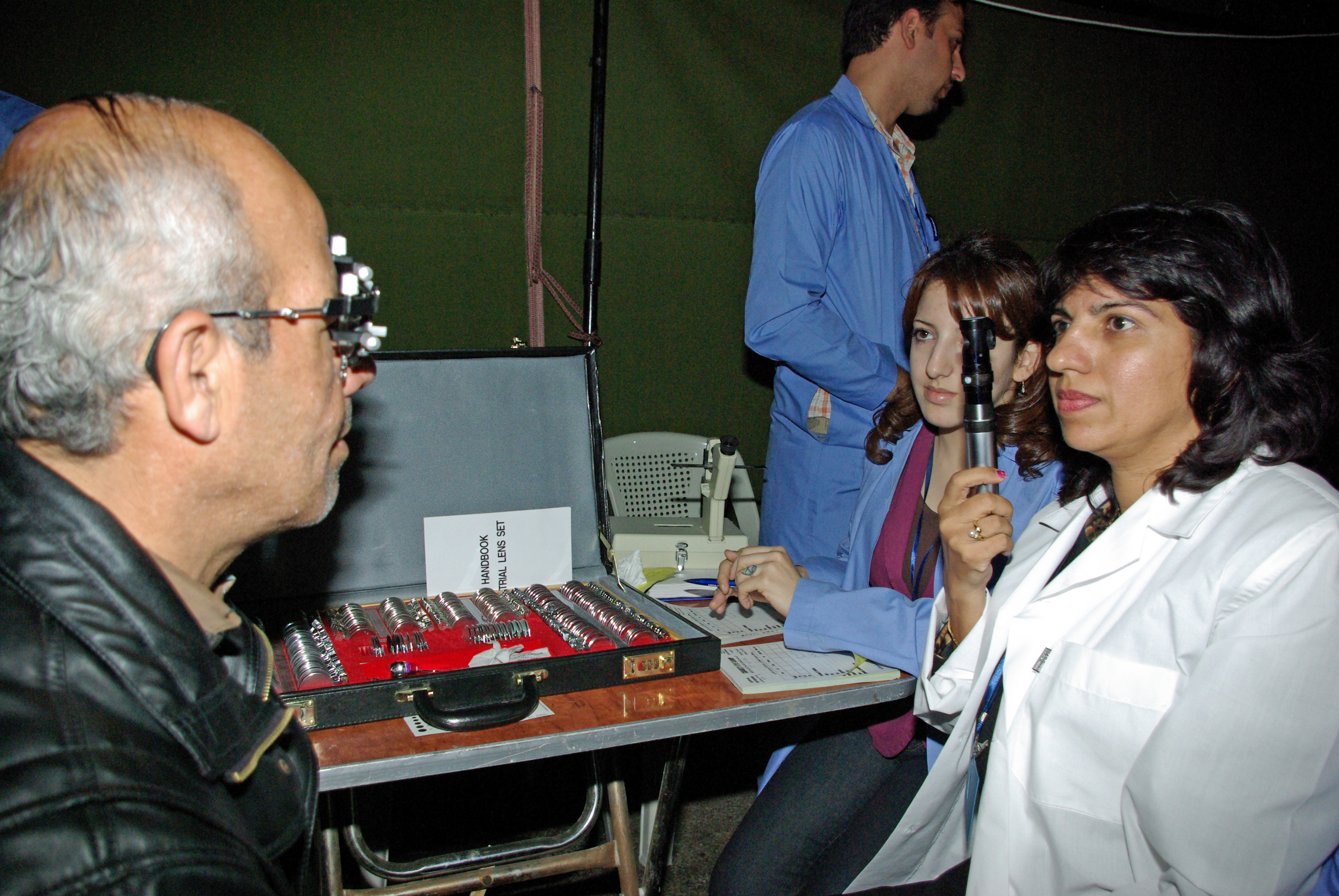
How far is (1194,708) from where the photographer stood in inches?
Result: 46.4

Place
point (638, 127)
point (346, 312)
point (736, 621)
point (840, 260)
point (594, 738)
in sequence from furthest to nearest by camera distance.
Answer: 1. point (638, 127)
2. point (840, 260)
3. point (736, 621)
4. point (594, 738)
5. point (346, 312)

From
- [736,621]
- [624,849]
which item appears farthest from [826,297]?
[624,849]

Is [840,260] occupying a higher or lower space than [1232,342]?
higher

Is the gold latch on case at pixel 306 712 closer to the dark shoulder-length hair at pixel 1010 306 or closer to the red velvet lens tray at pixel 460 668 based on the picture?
the red velvet lens tray at pixel 460 668

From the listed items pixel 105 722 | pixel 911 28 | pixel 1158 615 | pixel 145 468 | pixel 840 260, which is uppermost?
pixel 911 28

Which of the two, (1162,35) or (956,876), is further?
(1162,35)

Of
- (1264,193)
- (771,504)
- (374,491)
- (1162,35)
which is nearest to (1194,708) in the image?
(374,491)

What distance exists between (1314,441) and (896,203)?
1.82 m

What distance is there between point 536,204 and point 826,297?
1305 mm

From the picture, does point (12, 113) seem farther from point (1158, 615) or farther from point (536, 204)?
point (1158, 615)

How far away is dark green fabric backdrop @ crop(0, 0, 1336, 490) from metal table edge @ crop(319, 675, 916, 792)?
209 cm

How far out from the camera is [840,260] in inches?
113

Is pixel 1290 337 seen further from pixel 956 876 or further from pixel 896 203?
pixel 896 203

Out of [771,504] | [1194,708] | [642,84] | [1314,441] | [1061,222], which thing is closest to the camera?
[1194,708]
